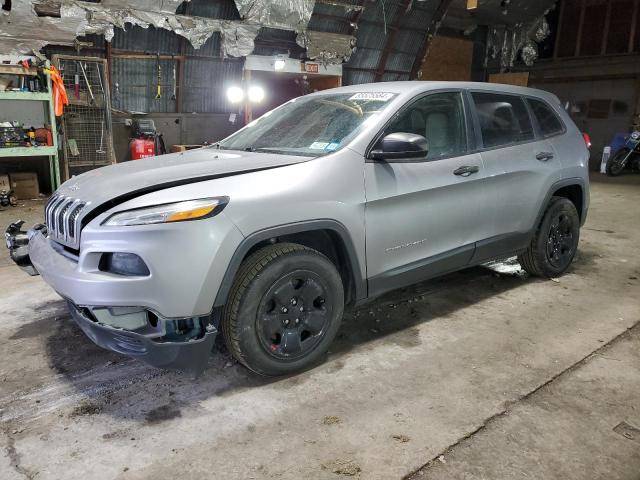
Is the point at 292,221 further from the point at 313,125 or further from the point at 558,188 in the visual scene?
the point at 558,188

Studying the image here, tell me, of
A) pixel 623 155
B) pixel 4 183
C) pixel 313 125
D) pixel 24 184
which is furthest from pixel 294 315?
pixel 623 155

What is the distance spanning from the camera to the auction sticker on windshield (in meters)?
3.13

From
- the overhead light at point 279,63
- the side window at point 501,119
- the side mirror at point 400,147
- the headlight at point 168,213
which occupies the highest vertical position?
the overhead light at point 279,63

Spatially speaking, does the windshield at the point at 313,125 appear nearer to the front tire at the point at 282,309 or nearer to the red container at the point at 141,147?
the front tire at the point at 282,309

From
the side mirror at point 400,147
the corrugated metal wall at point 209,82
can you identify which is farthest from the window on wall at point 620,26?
Result: the side mirror at point 400,147

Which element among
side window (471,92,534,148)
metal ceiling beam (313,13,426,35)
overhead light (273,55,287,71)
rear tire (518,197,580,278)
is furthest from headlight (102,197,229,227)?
metal ceiling beam (313,13,426,35)

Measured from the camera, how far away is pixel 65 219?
8.20 feet

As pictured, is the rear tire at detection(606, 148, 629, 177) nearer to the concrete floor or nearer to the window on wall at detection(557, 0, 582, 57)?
the window on wall at detection(557, 0, 582, 57)

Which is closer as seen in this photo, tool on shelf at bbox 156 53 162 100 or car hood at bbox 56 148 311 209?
car hood at bbox 56 148 311 209

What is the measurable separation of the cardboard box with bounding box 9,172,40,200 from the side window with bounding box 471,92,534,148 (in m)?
7.17

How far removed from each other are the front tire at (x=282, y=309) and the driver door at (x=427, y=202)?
36 centimetres

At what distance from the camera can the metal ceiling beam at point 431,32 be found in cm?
1136

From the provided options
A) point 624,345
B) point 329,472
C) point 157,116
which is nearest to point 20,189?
point 157,116

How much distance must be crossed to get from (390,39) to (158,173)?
10.1m
